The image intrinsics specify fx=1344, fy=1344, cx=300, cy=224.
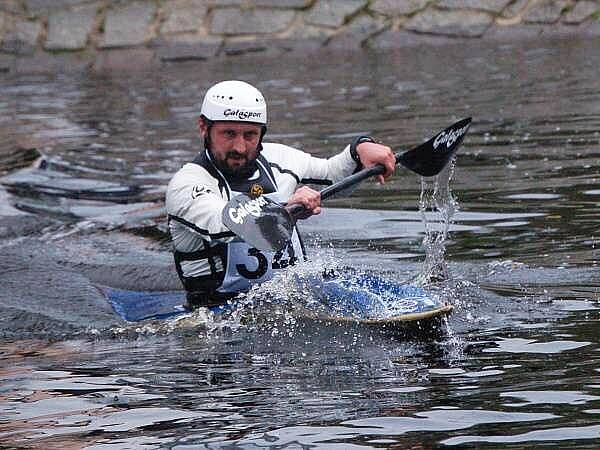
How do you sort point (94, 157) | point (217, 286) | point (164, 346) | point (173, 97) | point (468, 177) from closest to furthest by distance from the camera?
point (164, 346) → point (217, 286) → point (468, 177) → point (94, 157) → point (173, 97)

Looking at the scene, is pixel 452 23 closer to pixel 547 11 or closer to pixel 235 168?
pixel 547 11

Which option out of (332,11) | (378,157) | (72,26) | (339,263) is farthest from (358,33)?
(378,157)

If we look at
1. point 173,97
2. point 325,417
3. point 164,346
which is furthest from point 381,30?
point 325,417

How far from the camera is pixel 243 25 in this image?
22.4 m

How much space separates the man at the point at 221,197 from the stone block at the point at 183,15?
15120mm

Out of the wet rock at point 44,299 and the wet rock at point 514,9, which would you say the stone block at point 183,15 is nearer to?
the wet rock at point 514,9

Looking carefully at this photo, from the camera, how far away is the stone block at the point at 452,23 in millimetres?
21969

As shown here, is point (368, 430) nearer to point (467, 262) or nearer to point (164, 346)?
point (164, 346)

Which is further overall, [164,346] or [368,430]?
[164,346]

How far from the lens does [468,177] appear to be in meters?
11.4

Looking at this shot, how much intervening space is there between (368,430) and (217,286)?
255 centimetres

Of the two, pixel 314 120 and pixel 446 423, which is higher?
pixel 314 120

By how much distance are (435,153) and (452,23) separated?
14.3 meters

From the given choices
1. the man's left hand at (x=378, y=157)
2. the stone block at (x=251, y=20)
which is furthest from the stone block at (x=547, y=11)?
the man's left hand at (x=378, y=157)
